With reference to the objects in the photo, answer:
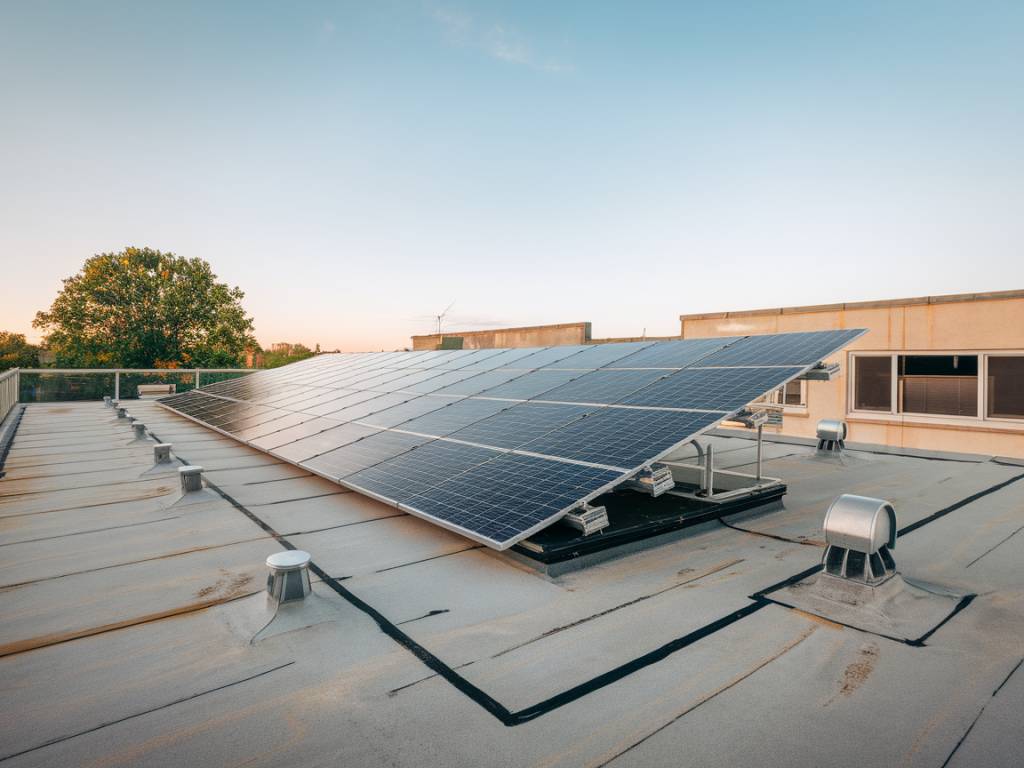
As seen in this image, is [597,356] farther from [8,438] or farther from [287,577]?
[8,438]

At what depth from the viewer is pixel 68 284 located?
45469 mm

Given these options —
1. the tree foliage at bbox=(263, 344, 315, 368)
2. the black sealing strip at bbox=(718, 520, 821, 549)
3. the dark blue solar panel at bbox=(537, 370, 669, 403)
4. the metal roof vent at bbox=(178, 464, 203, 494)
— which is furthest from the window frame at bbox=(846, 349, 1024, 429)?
the tree foliage at bbox=(263, 344, 315, 368)

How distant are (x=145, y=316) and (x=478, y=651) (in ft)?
189

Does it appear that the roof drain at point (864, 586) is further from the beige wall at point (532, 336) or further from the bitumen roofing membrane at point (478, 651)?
the beige wall at point (532, 336)

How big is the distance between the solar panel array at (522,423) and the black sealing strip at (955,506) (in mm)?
2981

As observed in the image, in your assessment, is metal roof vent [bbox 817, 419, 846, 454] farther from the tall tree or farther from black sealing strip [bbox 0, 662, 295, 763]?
the tall tree

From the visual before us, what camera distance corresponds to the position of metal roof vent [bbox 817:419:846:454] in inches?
508

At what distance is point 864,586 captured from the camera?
189 inches

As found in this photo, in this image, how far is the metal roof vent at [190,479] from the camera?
8344 millimetres

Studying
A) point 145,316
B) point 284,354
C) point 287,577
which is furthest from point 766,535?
point 284,354

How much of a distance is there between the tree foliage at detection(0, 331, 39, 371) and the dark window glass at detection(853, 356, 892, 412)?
79248 mm

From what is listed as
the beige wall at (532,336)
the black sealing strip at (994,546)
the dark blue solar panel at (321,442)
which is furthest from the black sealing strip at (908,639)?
the beige wall at (532,336)

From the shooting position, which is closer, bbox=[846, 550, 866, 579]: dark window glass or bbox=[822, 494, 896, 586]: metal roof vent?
bbox=[822, 494, 896, 586]: metal roof vent

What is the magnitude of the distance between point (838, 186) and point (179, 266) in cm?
5724
